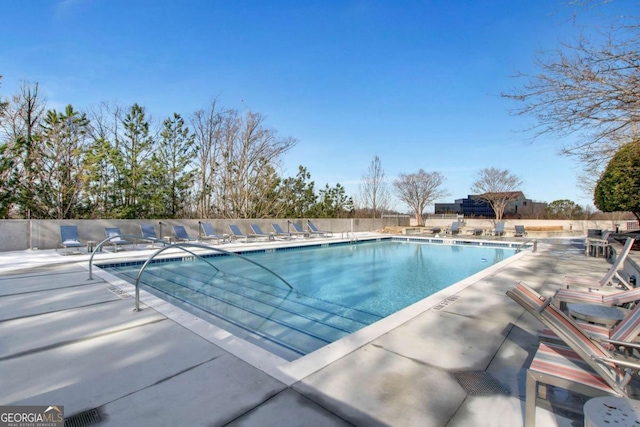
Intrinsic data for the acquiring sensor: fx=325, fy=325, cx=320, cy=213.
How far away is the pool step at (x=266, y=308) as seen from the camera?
4.14 m

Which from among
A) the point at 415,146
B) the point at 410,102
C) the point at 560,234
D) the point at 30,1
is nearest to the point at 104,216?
the point at 30,1

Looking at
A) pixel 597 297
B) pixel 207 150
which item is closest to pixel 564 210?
pixel 207 150

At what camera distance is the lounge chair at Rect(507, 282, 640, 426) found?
176 centimetres

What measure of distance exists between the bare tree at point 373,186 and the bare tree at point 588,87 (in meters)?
21.0

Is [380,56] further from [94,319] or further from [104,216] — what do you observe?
[94,319]

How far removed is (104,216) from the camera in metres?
12.1

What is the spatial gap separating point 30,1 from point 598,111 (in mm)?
13038

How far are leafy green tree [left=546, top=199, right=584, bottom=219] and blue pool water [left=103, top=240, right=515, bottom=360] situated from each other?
59.7 feet

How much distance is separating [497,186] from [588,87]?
2748 cm

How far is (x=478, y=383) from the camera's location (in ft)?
8.01

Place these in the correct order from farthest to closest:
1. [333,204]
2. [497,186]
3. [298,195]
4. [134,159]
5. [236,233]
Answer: [497,186] → [333,204] → [298,195] → [134,159] → [236,233]

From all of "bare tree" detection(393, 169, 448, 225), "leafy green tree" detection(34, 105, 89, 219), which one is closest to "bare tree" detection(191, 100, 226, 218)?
"leafy green tree" detection(34, 105, 89, 219)

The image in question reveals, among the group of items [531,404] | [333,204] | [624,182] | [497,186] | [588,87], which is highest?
→ [497,186]

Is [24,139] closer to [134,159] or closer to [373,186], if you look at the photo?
[134,159]
